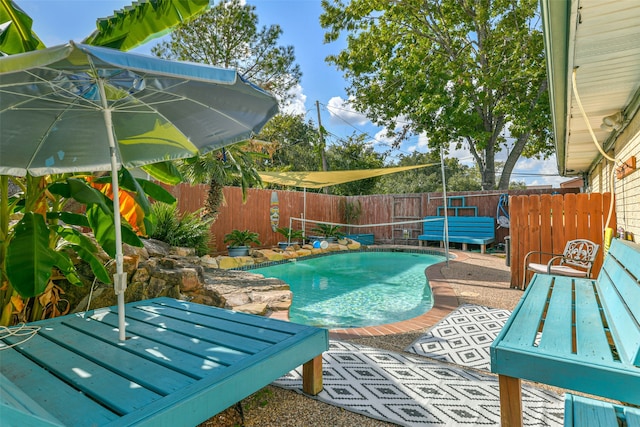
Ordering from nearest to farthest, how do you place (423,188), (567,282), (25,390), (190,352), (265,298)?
(25,390) < (190,352) < (567,282) < (265,298) < (423,188)

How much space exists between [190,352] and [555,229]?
5634 mm

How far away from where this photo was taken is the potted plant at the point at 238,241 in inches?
368

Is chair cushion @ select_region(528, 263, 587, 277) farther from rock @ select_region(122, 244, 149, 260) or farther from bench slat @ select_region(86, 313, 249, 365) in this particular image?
rock @ select_region(122, 244, 149, 260)

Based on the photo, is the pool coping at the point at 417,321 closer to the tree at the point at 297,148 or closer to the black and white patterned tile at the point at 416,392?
the black and white patterned tile at the point at 416,392

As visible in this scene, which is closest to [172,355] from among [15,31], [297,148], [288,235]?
[15,31]

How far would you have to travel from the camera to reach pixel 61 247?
116 inches

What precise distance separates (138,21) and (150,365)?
268cm

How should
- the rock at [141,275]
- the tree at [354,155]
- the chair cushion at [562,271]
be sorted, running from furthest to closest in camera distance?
the tree at [354,155] → the chair cushion at [562,271] → the rock at [141,275]

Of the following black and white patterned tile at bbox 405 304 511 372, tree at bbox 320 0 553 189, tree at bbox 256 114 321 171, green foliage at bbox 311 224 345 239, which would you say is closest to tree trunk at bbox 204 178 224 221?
green foliage at bbox 311 224 345 239

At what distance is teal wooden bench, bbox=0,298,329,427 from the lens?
131cm

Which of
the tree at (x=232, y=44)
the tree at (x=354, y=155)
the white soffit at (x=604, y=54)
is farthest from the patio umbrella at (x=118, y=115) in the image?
the tree at (x=354, y=155)

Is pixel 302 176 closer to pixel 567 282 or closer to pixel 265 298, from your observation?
pixel 265 298

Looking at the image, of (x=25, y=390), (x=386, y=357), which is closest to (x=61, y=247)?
(x=25, y=390)

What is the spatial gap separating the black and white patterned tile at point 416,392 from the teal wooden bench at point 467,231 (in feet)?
29.9
